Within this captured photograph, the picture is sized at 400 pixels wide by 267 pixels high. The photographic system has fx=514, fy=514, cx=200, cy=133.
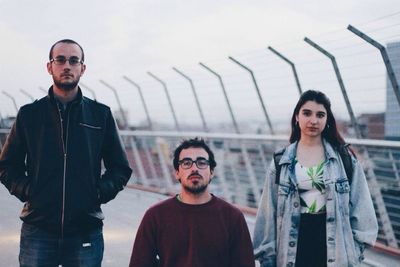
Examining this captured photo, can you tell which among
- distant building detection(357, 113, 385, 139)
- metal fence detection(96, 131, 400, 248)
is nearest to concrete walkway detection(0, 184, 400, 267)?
metal fence detection(96, 131, 400, 248)

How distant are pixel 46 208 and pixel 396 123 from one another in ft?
9.42

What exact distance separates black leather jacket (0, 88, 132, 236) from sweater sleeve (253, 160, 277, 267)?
729 millimetres

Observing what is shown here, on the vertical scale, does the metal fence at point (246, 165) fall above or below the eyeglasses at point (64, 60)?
below

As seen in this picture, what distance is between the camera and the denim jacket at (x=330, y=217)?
230 cm

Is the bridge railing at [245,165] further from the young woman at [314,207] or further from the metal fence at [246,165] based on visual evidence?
the young woman at [314,207]

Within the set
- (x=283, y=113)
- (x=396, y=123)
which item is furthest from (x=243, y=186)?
(x=396, y=123)

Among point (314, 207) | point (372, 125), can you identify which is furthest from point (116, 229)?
point (314, 207)

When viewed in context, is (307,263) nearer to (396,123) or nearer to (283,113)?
(396,123)

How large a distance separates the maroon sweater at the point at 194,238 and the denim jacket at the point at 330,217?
24 centimetres

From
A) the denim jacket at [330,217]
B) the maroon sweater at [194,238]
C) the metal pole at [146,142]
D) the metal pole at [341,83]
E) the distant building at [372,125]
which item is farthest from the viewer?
the metal pole at [146,142]

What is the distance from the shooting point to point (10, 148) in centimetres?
236

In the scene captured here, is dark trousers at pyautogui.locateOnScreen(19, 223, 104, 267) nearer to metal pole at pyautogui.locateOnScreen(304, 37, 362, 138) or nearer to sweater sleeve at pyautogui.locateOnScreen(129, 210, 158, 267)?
sweater sleeve at pyautogui.locateOnScreen(129, 210, 158, 267)

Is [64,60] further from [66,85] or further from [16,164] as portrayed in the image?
[16,164]

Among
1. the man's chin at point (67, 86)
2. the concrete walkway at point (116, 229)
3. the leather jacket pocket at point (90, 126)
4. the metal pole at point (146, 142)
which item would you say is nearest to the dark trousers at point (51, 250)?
the leather jacket pocket at point (90, 126)
